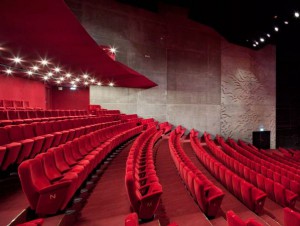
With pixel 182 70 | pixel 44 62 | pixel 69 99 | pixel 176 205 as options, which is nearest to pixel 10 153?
pixel 176 205

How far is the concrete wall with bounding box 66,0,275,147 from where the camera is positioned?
10.3ft

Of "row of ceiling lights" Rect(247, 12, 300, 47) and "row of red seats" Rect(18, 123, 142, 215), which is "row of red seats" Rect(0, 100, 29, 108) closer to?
"row of red seats" Rect(18, 123, 142, 215)

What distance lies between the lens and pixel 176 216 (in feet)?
2.74

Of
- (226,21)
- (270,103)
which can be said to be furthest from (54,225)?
(270,103)

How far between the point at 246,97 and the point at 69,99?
11.2 feet

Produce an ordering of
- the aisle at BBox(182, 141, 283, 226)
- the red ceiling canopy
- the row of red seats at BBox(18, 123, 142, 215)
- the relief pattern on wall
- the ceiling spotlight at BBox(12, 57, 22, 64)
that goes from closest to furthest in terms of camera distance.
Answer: the row of red seats at BBox(18, 123, 142, 215) → the aisle at BBox(182, 141, 283, 226) → the red ceiling canopy → the ceiling spotlight at BBox(12, 57, 22, 64) → the relief pattern on wall

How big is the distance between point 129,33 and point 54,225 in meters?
2.93

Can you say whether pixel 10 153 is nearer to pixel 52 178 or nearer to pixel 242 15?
pixel 52 178

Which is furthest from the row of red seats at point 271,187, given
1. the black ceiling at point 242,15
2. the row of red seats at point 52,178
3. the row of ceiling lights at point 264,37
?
the row of ceiling lights at point 264,37

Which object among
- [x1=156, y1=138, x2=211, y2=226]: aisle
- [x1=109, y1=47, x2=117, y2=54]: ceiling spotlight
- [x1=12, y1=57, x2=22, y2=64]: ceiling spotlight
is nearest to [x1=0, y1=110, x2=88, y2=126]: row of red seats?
[x1=12, y1=57, x2=22, y2=64]: ceiling spotlight

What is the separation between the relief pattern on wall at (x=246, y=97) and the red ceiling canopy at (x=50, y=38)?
6.92ft

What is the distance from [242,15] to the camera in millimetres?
3174

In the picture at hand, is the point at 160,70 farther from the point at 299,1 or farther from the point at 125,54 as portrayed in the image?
the point at 299,1

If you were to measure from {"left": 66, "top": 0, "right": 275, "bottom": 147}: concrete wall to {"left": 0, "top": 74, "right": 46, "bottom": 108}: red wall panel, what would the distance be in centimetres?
100
